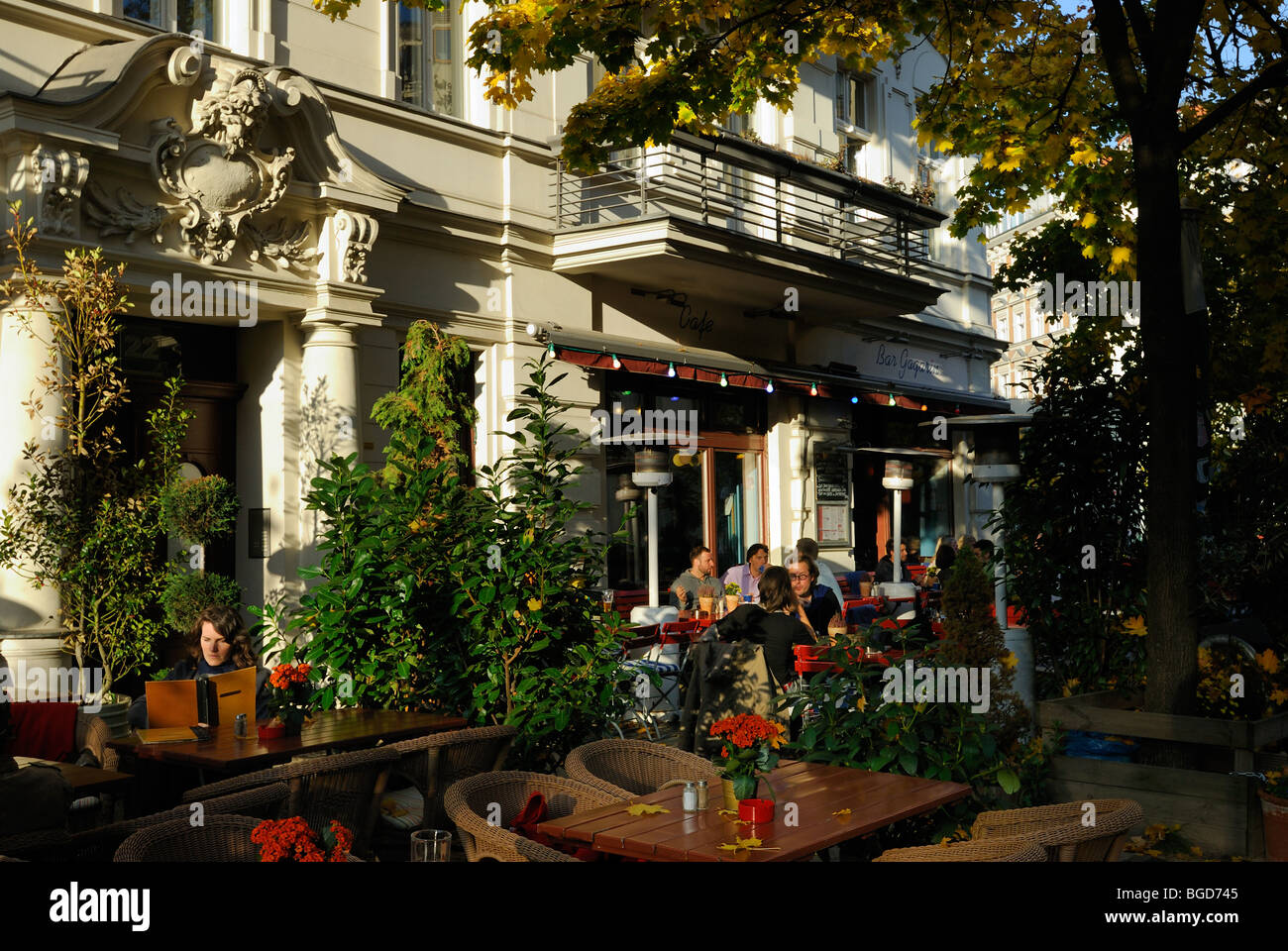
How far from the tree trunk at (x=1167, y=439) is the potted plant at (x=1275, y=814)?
55 cm

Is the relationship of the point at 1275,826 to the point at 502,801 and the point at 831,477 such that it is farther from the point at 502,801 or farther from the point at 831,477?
the point at 831,477

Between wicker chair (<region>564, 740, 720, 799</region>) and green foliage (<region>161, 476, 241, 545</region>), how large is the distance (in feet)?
12.1

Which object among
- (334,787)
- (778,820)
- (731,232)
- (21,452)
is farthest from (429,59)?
(778,820)

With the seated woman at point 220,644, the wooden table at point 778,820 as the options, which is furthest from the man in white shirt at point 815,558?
the wooden table at point 778,820

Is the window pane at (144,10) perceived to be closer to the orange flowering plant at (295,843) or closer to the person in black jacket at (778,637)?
the person in black jacket at (778,637)

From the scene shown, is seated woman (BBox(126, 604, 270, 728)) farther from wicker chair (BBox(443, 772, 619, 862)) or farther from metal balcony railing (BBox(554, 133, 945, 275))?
metal balcony railing (BBox(554, 133, 945, 275))

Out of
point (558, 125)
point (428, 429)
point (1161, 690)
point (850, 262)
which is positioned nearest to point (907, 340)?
point (850, 262)

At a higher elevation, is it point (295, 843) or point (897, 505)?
point (897, 505)

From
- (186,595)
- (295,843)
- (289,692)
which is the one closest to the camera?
(295,843)

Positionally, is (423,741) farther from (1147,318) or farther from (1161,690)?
(1147,318)

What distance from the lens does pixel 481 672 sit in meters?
6.77

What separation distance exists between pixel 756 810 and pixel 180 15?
934cm

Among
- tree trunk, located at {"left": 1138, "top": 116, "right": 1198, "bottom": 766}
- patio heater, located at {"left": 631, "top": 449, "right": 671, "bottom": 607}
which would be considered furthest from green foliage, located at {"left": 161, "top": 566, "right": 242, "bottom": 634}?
tree trunk, located at {"left": 1138, "top": 116, "right": 1198, "bottom": 766}

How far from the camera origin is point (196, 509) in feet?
25.3
